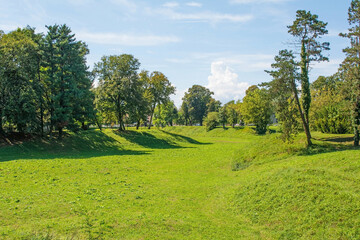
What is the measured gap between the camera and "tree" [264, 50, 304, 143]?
22125 millimetres

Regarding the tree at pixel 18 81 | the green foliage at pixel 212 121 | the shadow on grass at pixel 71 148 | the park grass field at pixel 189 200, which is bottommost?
the park grass field at pixel 189 200

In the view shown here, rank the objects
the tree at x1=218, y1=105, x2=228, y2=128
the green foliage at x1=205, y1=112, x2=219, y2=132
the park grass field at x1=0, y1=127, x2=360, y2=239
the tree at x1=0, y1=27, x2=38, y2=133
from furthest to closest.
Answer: the green foliage at x1=205, y1=112, x2=219, y2=132
the tree at x1=218, y1=105, x2=228, y2=128
the tree at x1=0, y1=27, x2=38, y2=133
the park grass field at x1=0, y1=127, x2=360, y2=239

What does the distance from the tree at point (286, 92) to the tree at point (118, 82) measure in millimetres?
29145

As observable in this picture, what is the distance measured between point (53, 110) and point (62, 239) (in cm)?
3183

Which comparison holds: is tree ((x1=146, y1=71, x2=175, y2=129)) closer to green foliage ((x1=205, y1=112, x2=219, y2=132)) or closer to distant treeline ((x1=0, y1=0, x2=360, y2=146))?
distant treeline ((x1=0, y1=0, x2=360, y2=146))

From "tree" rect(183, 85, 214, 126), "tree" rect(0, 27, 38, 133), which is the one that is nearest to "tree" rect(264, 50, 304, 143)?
"tree" rect(0, 27, 38, 133)

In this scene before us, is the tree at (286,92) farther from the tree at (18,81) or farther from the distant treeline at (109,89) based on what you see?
the tree at (18,81)

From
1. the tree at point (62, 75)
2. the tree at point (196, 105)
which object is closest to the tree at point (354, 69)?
the tree at point (62, 75)

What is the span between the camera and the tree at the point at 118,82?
46031 mm

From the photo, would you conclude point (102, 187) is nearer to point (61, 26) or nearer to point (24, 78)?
point (24, 78)

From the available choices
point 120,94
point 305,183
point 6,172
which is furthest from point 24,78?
point 305,183

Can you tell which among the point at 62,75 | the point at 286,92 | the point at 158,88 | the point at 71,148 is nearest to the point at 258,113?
the point at 158,88

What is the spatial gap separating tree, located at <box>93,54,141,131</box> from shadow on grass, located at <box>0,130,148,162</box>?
21.0ft

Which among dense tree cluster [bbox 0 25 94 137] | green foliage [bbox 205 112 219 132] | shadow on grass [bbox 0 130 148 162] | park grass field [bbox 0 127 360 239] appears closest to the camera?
park grass field [bbox 0 127 360 239]
